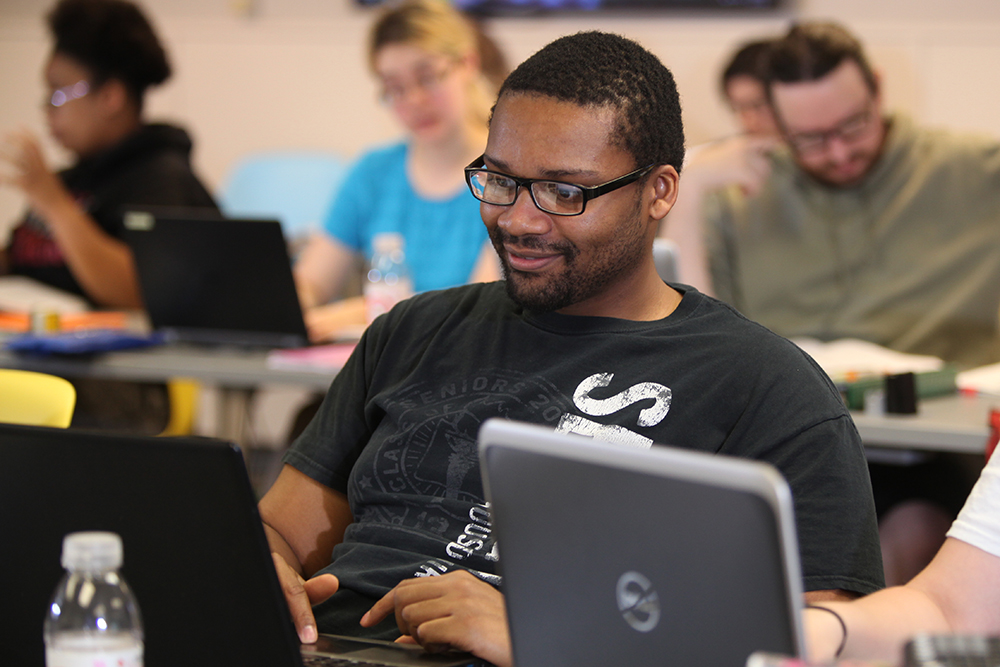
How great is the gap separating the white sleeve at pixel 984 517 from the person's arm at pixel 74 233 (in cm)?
202

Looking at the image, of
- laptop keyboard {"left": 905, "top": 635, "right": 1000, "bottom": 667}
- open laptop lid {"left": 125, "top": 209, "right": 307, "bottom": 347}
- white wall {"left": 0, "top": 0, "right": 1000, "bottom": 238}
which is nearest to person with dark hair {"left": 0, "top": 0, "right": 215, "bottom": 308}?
open laptop lid {"left": 125, "top": 209, "right": 307, "bottom": 347}

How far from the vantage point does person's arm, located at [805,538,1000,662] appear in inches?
33.2

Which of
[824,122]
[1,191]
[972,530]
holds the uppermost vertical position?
[824,122]

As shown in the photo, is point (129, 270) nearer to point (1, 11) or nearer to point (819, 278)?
point (819, 278)

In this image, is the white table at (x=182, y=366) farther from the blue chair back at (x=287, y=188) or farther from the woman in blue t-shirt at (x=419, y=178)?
the blue chair back at (x=287, y=188)

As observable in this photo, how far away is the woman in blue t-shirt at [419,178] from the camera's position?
99.0 inches

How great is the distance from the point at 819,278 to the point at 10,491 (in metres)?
2.00

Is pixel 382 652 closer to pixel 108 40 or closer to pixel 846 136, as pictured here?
pixel 846 136

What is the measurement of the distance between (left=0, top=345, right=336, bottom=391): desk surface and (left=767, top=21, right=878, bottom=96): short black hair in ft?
3.87

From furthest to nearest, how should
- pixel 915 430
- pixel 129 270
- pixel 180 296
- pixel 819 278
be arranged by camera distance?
1. pixel 129 270
2. pixel 819 278
3. pixel 180 296
4. pixel 915 430

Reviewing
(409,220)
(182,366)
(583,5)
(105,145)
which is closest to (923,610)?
(182,366)

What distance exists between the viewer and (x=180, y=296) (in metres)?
Result: 2.27

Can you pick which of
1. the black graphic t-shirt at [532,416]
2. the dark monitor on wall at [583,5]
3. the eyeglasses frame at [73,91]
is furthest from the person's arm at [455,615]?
the dark monitor on wall at [583,5]

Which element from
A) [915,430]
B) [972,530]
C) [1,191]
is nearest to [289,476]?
[972,530]
